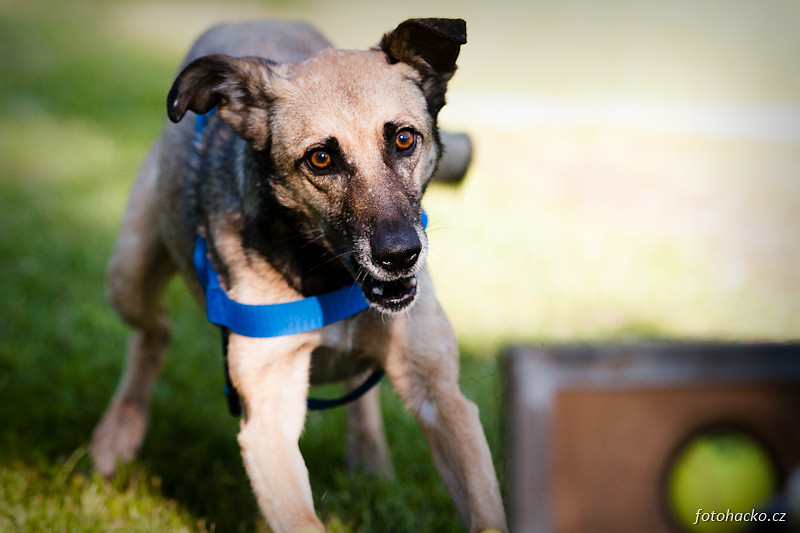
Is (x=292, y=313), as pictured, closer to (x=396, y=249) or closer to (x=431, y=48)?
(x=396, y=249)

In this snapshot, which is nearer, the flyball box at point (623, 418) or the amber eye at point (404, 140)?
the flyball box at point (623, 418)

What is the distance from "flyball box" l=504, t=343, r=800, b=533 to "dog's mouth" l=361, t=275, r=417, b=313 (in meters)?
0.98

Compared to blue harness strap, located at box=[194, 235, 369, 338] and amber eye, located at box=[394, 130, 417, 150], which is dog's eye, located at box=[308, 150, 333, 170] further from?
blue harness strap, located at box=[194, 235, 369, 338]

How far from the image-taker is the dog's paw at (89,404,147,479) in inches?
149

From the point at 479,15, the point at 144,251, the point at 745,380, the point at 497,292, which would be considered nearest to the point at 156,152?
the point at 144,251

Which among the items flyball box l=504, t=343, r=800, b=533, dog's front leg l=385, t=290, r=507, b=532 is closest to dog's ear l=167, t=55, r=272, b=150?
dog's front leg l=385, t=290, r=507, b=532

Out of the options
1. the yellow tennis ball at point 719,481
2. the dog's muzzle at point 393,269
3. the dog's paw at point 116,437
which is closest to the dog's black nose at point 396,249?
the dog's muzzle at point 393,269

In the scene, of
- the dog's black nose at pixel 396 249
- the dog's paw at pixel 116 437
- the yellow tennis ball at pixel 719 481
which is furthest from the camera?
the dog's paw at pixel 116 437

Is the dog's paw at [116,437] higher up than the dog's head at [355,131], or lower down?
lower down

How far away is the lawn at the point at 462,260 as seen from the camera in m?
3.54

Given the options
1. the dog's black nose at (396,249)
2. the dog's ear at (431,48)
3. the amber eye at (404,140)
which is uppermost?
the dog's ear at (431,48)

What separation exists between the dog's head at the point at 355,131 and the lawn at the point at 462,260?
0.48 metres

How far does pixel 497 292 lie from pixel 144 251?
97.7 inches

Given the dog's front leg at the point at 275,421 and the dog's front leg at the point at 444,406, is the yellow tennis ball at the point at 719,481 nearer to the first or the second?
the dog's front leg at the point at 444,406
